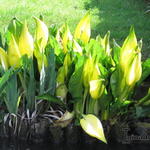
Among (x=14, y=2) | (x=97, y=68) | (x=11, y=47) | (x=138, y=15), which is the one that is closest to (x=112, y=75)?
(x=97, y=68)

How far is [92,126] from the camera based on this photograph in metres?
2.86

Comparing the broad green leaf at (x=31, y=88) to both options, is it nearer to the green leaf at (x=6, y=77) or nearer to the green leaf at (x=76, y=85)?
the green leaf at (x=6, y=77)

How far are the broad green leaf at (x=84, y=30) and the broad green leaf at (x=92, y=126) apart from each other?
2.49 ft

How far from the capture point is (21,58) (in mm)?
2977

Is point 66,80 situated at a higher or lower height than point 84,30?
lower

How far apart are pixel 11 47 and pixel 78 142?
0.90 meters

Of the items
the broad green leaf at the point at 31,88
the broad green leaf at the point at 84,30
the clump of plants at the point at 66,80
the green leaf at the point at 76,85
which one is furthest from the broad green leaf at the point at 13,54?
the broad green leaf at the point at 84,30

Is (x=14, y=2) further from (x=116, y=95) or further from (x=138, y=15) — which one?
(x=116, y=95)

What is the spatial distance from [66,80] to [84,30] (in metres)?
0.51

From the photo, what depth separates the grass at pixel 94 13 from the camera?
577 cm

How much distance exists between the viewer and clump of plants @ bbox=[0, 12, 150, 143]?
2906 mm

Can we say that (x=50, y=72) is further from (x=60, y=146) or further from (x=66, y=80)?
(x=60, y=146)

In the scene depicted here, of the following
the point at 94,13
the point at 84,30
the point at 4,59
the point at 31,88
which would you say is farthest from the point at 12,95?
the point at 94,13

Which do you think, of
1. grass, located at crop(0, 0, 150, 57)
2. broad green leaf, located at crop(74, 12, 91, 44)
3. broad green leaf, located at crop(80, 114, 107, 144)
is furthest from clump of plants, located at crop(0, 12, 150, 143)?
grass, located at crop(0, 0, 150, 57)
